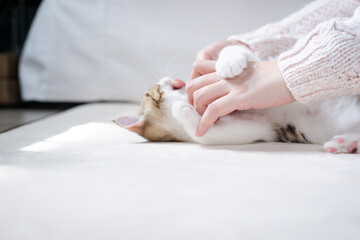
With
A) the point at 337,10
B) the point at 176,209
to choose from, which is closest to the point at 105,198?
the point at 176,209

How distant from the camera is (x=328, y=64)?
0.85 m

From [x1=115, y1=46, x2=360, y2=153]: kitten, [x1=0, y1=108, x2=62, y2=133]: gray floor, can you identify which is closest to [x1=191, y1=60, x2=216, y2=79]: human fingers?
[x1=115, y1=46, x2=360, y2=153]: kitten

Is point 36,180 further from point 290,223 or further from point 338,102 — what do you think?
point 338,102

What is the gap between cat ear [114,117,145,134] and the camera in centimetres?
108

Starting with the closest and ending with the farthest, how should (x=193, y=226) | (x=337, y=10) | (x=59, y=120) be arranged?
(x=193, y=226) < (x=337, y=10) < (x=59, y=120)

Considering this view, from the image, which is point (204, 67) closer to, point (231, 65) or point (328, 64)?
point (231, 65)

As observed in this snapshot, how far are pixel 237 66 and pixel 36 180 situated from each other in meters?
0.53

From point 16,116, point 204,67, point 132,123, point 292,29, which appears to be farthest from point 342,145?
point 16,116

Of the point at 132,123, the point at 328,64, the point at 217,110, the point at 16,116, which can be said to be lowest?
the point at 16,116

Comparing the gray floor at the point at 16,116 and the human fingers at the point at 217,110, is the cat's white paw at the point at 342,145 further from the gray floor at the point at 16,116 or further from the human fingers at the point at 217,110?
the gray floor at the point at 16,116

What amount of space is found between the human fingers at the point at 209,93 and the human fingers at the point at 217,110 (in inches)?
1.2

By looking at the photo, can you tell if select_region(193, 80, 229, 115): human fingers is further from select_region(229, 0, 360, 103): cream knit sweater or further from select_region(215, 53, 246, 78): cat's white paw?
select_region(229, 0, 360, 103): cream knit sweater

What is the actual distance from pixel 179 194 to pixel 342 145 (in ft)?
1.59

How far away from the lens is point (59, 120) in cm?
154
